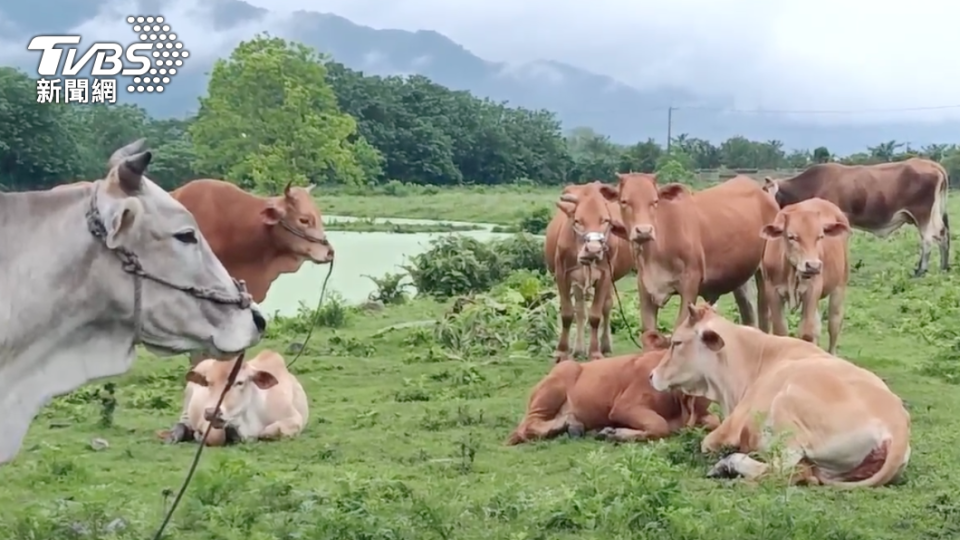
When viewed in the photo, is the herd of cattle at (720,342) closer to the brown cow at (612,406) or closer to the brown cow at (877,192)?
the brown cow at (612,406)

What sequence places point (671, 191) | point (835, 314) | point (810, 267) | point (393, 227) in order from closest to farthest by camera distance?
point (810, 267), point (835, 314), point (671, 191), point (393, 227)

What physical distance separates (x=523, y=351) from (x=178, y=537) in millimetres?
7152

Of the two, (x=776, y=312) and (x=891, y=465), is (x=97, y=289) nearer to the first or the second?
(x=891, y=465)

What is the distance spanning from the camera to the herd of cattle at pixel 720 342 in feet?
22.6

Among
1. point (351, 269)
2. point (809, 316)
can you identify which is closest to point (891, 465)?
point (809, 316)

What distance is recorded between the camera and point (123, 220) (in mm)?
4172

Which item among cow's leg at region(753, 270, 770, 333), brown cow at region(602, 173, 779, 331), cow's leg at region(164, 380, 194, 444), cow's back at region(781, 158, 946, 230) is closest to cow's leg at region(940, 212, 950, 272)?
cow's back at region(781, 158, 946, 230)

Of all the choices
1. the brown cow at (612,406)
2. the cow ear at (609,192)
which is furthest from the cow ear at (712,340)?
the cow ear at (609,192)

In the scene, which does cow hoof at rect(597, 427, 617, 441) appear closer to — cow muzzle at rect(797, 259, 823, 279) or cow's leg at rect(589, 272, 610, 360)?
cow muzzle at rect(797, 259, 823, 279)

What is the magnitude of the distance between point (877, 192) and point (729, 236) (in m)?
9.87

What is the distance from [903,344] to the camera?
12.5 meters

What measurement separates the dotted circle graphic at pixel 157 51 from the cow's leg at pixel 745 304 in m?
5.29

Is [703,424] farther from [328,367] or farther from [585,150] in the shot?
[585,150]

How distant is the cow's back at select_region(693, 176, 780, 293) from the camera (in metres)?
11.2
